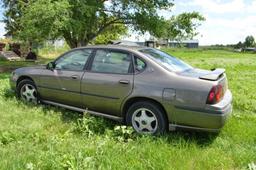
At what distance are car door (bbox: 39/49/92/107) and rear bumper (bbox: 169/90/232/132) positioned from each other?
2.00 meters

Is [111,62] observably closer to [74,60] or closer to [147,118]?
[74,60]

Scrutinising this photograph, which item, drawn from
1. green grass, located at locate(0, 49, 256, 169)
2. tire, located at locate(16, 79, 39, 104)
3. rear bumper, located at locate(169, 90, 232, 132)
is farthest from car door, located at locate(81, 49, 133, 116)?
tire, located at locate(16, 79, 39, 104)

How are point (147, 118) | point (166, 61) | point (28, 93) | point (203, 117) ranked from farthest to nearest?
point (28, 93) < point (166, 61) < point (147, 118) < point (203, 117)

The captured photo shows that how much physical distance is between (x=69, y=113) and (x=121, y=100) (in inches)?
53.8

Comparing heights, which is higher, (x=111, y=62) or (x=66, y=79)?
(x=111, y=62)

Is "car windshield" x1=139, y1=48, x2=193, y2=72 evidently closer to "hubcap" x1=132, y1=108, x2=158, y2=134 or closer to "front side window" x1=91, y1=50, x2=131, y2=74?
"front side window" x1=91, y1=50, x2=131, y2=74

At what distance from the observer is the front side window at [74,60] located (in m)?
6.16

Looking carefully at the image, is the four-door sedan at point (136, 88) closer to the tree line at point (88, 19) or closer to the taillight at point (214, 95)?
the taillight at point (214, 95)

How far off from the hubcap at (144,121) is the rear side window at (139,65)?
662 mm

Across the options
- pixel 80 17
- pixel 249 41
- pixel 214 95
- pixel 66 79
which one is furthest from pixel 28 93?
pixel 249 41

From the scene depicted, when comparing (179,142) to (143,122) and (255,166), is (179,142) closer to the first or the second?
(143,122)

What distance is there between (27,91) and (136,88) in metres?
2.77

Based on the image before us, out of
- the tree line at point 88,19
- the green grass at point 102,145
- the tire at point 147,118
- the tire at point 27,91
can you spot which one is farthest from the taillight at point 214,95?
the tree line at point 88,19

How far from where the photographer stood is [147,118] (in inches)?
207
